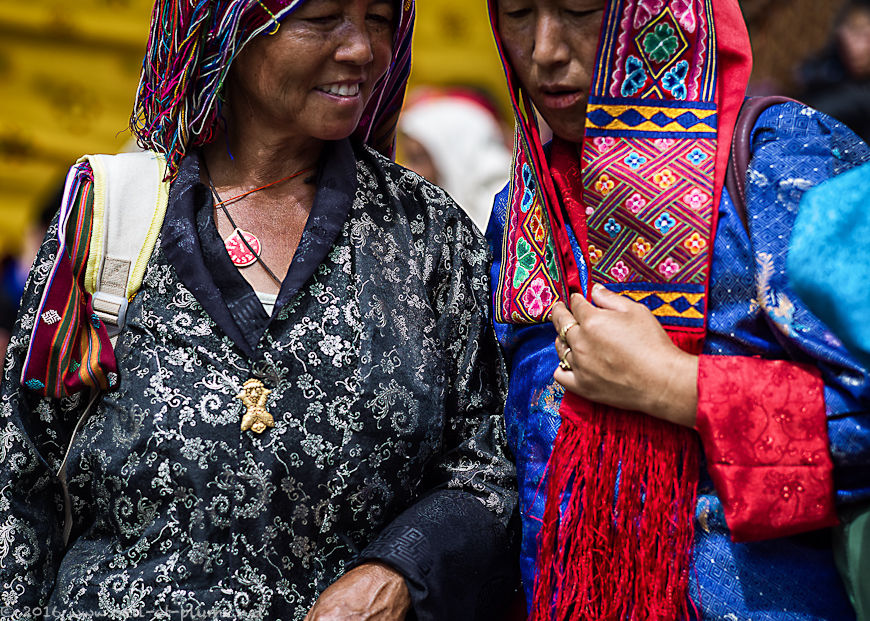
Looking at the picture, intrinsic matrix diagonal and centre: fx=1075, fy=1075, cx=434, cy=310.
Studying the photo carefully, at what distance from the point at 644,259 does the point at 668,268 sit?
51mm

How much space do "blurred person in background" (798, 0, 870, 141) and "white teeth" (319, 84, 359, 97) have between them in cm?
353

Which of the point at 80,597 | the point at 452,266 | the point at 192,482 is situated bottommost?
the point at 80,597

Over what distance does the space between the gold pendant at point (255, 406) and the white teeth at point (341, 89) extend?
0.62 meters

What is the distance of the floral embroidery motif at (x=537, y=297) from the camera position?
214cm

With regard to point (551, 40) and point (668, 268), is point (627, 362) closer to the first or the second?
point (668, 268)

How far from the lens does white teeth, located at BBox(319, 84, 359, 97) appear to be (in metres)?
2.23

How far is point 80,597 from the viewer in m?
2.08

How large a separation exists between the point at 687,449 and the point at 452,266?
2.26ft

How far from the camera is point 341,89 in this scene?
2240mm

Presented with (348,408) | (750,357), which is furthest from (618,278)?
(348,408)

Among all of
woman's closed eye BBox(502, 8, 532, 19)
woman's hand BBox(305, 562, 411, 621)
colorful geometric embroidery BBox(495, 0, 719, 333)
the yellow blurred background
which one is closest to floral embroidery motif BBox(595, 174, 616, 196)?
colorful geometric embroidery BBox(495, 0, 719, 333)

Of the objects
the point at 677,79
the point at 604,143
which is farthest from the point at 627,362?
the point at 677,79

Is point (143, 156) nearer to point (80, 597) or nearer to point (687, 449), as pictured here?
point (80, 597)

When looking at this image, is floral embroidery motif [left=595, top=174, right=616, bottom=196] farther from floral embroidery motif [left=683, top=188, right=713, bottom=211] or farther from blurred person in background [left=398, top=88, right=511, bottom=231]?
blurred person in background [left=398, top=88, right=511, bottom=231]
